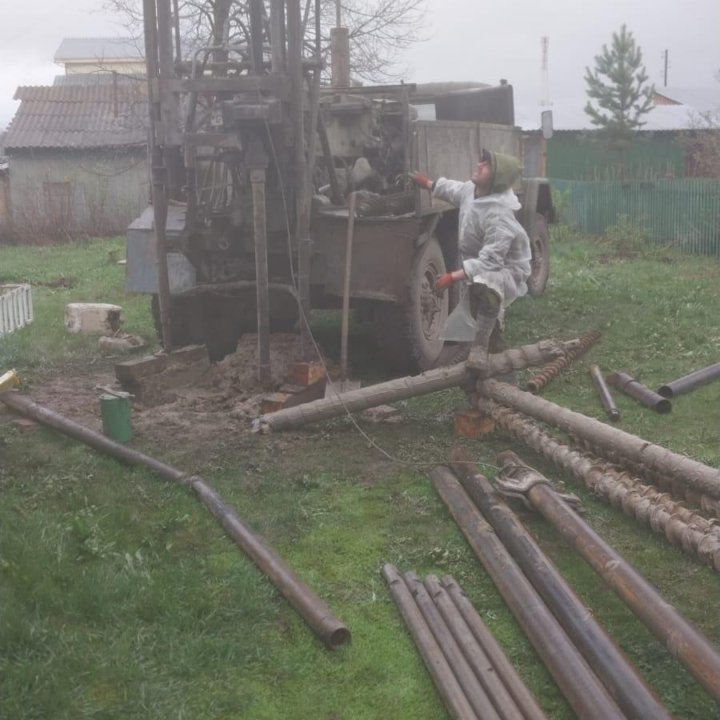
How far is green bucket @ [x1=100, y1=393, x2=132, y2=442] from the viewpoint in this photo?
690 centimetres

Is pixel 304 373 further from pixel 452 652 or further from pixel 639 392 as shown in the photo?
pixel 452 652

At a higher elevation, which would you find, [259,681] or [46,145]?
[46,145]

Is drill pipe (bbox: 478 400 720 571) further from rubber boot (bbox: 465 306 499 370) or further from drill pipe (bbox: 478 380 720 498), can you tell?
rubber boot (bbox: 465 306 499 370)

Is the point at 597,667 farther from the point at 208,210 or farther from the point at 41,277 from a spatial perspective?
the point at 41,277

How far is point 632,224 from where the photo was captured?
20.6 meters

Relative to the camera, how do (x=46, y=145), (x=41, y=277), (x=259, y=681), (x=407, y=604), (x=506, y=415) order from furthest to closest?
(x=46, y=145)
(x=41, y=277)
(x=506, y=415)
(x=407, y=604)
(x=259, y=681)

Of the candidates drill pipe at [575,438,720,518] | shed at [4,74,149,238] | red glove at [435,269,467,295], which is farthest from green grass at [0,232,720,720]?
shed at [4,74,149,238]

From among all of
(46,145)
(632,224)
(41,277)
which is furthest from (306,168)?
(46,145)

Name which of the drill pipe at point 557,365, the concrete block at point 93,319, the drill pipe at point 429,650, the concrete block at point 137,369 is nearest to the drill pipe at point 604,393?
the drill pipe at point 557,365

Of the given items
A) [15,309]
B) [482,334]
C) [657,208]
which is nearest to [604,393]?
[482,334]

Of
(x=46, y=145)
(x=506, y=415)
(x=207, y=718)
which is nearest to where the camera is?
(x=207, y=718)

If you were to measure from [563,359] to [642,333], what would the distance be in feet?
6.87

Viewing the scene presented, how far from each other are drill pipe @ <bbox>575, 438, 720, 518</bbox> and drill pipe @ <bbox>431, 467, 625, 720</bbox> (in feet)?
3.48

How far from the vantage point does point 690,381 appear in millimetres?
8305
